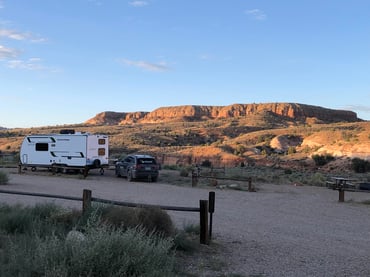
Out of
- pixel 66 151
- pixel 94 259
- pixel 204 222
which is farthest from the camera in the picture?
pixel 66 151

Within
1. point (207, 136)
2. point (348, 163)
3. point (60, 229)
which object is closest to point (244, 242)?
point (60, 229)

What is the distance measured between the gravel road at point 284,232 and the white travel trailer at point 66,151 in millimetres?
8399

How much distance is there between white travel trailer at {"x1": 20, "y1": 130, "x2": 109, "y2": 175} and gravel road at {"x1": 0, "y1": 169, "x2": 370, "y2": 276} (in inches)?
331

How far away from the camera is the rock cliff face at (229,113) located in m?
127

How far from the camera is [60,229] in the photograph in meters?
8.48

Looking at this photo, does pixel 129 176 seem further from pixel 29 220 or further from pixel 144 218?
pixel 144 218

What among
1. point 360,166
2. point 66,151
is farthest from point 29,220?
point 360,166

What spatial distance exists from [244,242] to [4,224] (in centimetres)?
481

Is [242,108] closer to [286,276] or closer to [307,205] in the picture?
[307,205]

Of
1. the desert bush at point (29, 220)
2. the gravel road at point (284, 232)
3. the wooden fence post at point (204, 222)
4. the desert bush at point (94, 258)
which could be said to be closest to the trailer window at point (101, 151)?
the gravel road at point (284, 232)

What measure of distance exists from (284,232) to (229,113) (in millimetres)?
133278

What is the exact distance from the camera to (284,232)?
1183 centimetres

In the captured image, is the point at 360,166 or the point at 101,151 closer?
the point at 101,151

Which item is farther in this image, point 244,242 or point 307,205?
point 307,205
